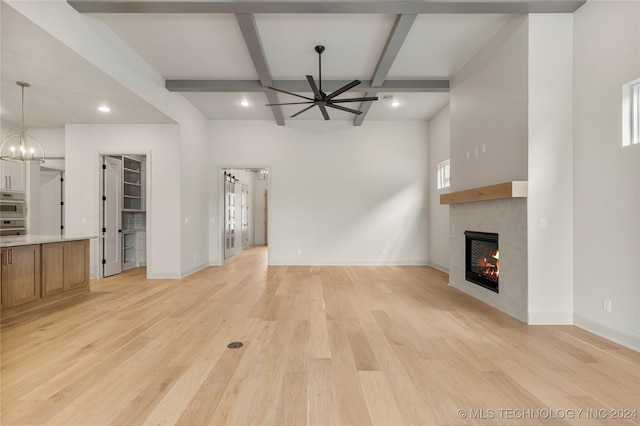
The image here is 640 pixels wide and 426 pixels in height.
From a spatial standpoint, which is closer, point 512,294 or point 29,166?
point 512,294

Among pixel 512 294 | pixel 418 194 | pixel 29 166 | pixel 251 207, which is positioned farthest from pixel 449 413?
pixel 251 207

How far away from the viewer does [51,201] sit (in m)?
7.03

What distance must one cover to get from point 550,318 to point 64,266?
5.98 m

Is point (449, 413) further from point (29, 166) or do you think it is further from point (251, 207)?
point (251, 207)

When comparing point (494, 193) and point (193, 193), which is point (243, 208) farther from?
point (494, 193)

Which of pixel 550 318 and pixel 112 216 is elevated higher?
pixel 112 216

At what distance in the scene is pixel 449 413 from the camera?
176 cm

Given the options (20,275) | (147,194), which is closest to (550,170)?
Answer: (20,275)

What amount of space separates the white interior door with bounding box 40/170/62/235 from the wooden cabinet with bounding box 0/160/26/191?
0.99 meters

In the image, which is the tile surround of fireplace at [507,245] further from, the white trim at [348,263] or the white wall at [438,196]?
the white trim at [348,263]

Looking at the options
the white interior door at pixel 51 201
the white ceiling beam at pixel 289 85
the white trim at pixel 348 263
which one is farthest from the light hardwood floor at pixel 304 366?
the white interior door at pixel 51 201

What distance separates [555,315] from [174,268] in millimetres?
5724

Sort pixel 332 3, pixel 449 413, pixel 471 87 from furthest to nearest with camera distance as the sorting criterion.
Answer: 1. pixel 471 87
2. pixel 332 3
3. pixel 449 413

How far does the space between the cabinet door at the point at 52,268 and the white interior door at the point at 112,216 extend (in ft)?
5.80
